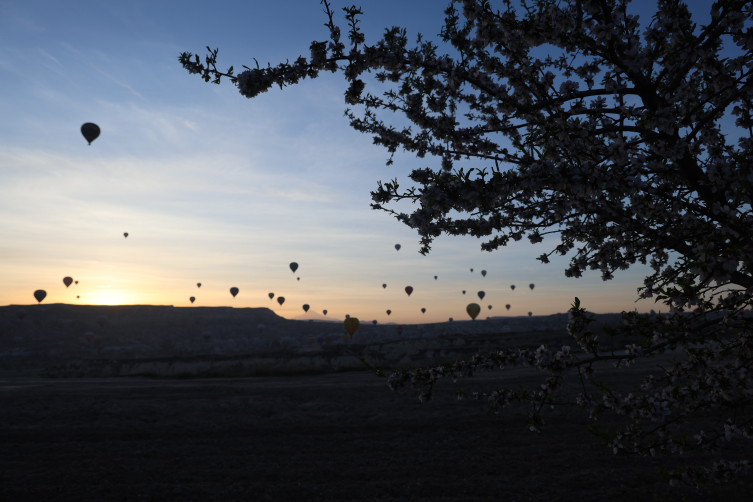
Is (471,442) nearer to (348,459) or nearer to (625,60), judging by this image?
(348,459)

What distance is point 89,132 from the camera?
4450cm

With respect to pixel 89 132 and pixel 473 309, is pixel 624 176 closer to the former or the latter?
pixel 89 132

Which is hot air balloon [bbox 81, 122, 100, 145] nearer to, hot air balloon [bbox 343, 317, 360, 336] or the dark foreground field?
the dark foreground field

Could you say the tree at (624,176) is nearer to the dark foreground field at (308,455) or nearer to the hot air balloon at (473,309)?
the dark foreground field at (308,455)

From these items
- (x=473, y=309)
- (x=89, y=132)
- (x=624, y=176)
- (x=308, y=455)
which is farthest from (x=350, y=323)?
(x=624, y=176)

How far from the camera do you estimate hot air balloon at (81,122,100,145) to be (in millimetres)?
44375

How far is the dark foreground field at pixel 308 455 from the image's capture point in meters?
6.70

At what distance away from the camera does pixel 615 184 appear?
3.14m

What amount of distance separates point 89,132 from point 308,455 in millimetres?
51211

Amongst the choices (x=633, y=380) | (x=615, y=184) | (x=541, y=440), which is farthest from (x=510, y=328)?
(x=615, y=184)

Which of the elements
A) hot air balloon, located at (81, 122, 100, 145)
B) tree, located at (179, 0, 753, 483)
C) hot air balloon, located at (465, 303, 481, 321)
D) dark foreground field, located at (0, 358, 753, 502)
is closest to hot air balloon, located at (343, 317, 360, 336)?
hot air balloon, located at (465, 303, 481, 321)

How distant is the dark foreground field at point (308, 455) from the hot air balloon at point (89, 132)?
41756 mm

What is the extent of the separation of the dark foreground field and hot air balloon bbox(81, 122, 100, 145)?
41.8 meters

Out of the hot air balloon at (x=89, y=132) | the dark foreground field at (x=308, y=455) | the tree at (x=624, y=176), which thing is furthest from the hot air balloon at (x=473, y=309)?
the tree at (x=624, y=176)
